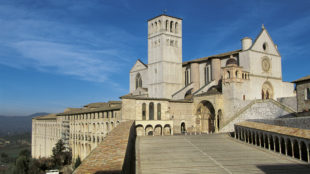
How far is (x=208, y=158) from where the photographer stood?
22141 millimetres

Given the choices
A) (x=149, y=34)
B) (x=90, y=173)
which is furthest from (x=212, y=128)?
(x=90, y=173)

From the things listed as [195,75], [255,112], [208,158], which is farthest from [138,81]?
[208,158]

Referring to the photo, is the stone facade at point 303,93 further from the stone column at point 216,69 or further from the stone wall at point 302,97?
the stone column at point 216,69

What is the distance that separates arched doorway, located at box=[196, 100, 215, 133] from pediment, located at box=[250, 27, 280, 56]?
1142 cm

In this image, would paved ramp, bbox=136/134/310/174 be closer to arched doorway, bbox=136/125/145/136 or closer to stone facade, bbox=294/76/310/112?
stone facade, bbox=294/76/310/112

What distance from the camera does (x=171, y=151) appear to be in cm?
2467

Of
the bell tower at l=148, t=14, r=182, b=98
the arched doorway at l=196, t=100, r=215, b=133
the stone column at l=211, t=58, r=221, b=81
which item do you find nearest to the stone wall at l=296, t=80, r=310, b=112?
the arched doorway at l=196, t=100, r=215, b=133

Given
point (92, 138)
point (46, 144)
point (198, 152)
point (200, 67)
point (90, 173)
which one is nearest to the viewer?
point (90, 173)

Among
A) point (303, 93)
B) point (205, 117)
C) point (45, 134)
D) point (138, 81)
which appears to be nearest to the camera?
point (303, 93)

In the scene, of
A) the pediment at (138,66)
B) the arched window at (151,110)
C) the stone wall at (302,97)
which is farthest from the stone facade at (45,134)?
the stone wall at (302,97)

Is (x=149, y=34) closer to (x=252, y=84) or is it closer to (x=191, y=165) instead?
(x=252, y=84)

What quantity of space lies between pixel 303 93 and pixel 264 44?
16.9m

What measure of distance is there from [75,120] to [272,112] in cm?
3778

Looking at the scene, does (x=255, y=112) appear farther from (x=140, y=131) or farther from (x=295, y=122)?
(x=140, y=131)
